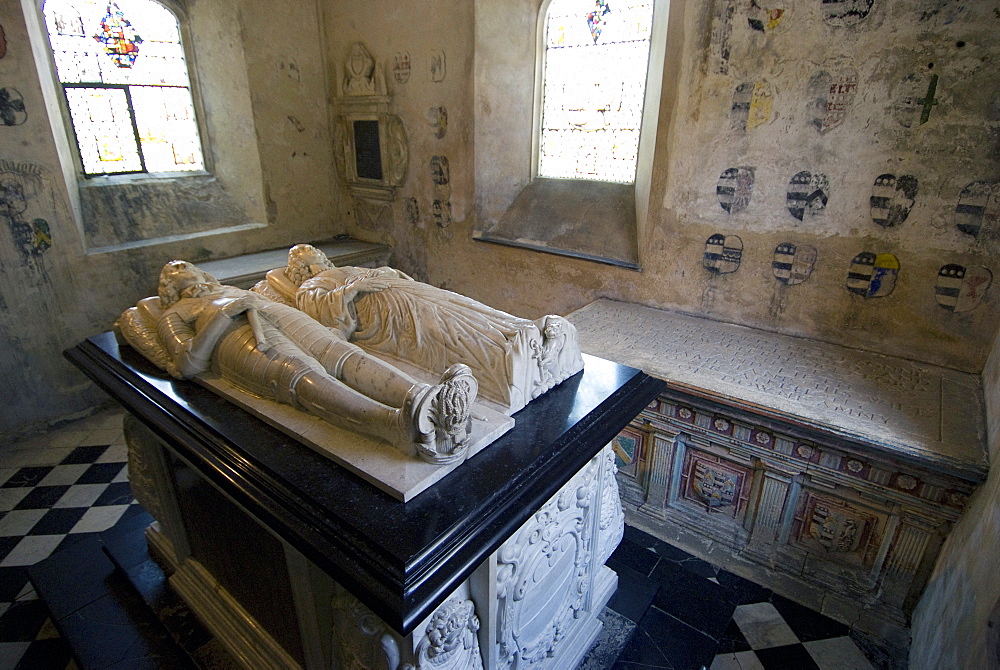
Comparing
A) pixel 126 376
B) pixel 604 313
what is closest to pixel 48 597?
pixel 126 376

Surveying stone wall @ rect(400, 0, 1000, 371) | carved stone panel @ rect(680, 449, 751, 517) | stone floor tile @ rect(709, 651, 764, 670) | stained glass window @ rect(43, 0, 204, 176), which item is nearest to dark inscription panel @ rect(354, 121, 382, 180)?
stained glass window @ rect(43, 0, 204, 176)

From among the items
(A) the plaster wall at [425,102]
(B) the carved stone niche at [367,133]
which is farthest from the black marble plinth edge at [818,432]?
(B) the carved stone niche at [367,133]

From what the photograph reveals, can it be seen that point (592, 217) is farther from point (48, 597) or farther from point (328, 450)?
point (48, 597)

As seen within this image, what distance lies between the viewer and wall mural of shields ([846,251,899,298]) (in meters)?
3.03

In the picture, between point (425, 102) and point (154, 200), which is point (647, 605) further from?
point (154, 200)

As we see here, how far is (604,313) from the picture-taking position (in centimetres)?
387

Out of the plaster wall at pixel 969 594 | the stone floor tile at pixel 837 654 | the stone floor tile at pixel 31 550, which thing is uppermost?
the plaster wall at pixel 969 594

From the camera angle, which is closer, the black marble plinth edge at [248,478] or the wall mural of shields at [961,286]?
the black marble plinth edge at [248,478]

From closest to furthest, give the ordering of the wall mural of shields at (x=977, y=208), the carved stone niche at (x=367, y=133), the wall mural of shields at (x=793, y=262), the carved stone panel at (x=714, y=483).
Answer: the wall mural of shields at (x=977, y=208), the carved stone panel at (x=714, y=483), the wall mural of shields at (x=793, y=262), the carved stone niche at (x=367, y=133)

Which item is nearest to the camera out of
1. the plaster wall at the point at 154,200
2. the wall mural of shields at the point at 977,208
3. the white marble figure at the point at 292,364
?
the white marble figure at the point at 292,364

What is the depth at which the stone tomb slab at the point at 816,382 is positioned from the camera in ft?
7.66

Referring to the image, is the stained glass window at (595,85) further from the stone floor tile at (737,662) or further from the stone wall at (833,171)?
the stone floor tile at (737,662)

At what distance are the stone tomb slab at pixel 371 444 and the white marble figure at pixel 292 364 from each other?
0.03m

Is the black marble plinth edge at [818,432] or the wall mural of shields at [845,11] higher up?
the wall mural of shields at [845,11]
